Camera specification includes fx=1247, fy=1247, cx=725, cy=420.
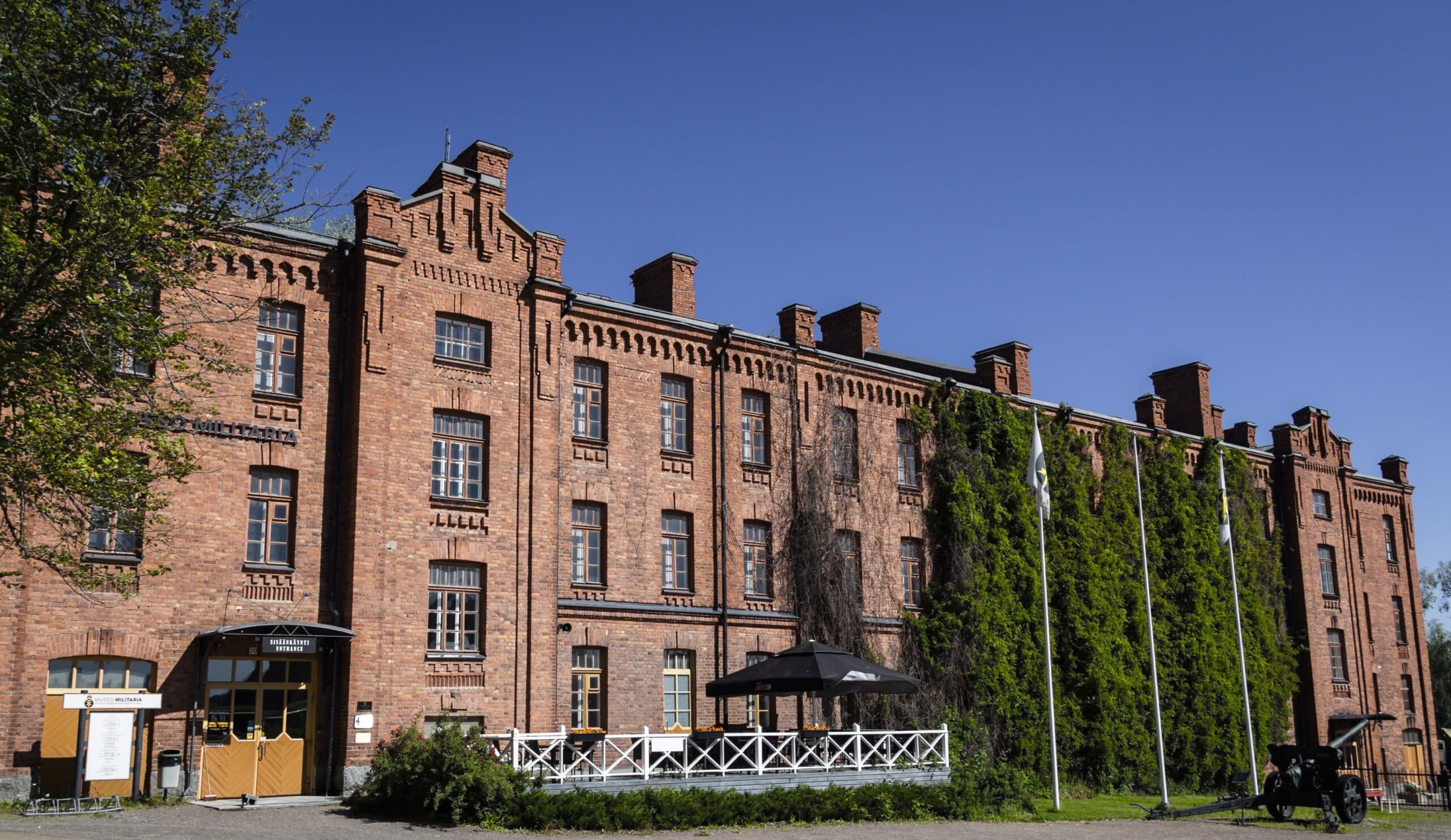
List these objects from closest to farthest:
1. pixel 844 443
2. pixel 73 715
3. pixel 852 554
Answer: pixel 73 715
pixel 852 554
pixel 844 443

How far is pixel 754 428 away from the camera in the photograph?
2989 centimetres

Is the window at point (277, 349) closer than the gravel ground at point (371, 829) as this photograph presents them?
No

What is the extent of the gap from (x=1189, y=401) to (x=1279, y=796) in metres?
18.8

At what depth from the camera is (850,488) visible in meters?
30.9

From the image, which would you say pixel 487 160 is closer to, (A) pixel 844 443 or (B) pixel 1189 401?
(A) pixel 844 443

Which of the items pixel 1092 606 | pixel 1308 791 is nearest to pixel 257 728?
pixel 1308 791

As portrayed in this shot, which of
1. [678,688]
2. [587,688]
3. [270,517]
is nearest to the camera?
[270,517]

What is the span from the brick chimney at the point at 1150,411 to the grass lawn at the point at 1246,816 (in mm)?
12336

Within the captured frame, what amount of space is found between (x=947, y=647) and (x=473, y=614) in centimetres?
1264

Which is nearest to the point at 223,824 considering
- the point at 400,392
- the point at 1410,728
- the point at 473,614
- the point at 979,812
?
the point at 473,614

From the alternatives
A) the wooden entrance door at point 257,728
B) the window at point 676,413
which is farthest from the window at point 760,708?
the wooden entrance door at point 257,728

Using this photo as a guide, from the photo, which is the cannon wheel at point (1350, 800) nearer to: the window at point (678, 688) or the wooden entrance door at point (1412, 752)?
the window at point (678, 688)

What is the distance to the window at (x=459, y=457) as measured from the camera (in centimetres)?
2434

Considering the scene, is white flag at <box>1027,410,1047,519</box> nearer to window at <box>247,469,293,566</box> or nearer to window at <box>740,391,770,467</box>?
window at <box>740,391,770,467</box>
